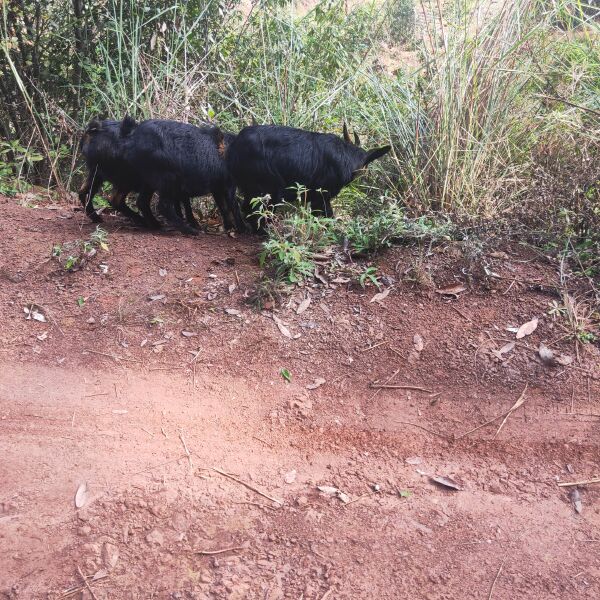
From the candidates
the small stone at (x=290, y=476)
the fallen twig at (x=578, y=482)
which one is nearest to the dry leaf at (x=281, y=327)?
the small stone at (x=290, y=476)

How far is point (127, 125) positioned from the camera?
17.0ft

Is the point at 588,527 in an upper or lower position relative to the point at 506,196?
lower

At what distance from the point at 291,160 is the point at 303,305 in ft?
5.27

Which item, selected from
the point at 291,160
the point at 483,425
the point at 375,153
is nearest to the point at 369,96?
the point at 375,153

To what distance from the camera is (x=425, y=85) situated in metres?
5.72

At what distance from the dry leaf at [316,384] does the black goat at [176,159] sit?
2.22 m

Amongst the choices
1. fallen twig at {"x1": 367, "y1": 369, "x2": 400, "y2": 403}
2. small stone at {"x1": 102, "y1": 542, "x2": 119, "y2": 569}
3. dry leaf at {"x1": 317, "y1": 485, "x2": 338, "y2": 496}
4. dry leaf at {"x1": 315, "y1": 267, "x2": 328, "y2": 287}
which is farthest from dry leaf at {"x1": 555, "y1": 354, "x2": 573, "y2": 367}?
small stone at {"x1": 102, "y1": 542, "x2": 119, "y2": 569}

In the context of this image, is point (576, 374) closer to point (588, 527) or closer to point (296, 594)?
point (588, 527)

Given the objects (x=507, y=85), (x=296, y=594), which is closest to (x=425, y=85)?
(x=507, y=85)

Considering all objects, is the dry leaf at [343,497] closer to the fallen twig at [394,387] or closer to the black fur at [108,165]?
the fallen twig at [394,387]

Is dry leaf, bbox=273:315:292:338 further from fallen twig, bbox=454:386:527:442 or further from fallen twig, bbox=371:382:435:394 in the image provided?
fallen twig, bbox=454:386:527:442

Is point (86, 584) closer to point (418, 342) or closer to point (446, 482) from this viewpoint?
point (446, 482)

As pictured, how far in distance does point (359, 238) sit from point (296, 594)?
8.80ft

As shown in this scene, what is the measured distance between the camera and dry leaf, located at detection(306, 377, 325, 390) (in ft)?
13.0
